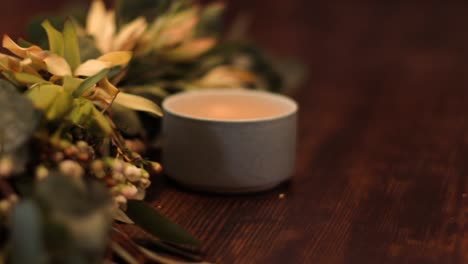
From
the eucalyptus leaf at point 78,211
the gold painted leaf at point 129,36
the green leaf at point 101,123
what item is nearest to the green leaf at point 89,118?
the green leaf at point 101,123

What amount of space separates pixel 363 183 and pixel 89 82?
307 mm

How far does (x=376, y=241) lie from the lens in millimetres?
566

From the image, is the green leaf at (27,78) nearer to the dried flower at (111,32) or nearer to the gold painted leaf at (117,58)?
the gold painted leaf at (117,58)

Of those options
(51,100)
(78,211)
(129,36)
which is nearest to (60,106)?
(51,100)

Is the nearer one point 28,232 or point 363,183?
point 28,232

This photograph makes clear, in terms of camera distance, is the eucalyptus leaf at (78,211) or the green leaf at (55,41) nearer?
the eucalyptus leaf at (78,211)

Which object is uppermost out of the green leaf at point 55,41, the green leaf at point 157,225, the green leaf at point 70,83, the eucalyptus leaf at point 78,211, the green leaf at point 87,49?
the green leaf at point 55,41

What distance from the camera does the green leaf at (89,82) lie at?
53 centimetres

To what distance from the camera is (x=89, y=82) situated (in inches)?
21.3

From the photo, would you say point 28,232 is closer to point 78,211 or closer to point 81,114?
point 78,211

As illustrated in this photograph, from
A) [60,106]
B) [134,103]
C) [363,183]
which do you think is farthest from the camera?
[363,183]

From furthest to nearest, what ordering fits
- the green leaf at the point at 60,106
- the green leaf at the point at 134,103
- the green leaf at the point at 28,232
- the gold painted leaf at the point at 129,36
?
the gold painted leaf at the point at 129,36
the green leaf at the point at 134,103
the green leaf at the point at 60,106
the green leaf at the point at 28,232

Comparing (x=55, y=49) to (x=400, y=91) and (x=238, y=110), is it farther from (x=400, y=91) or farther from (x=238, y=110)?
(x=400, y=91)

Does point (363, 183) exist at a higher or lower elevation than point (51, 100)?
lower
